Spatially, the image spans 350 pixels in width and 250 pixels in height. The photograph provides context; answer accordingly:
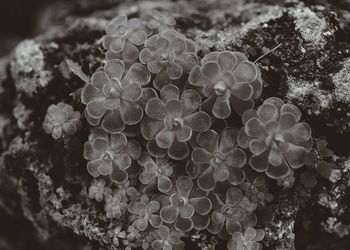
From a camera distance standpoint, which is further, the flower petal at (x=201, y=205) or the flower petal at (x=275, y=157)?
the flower petal at (x=201, y=205)

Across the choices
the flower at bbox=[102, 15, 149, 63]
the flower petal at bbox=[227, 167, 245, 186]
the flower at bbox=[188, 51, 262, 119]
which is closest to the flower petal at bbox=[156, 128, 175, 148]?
the flower at bbox=[188, 51, 262, 119]

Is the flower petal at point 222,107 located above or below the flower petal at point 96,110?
above

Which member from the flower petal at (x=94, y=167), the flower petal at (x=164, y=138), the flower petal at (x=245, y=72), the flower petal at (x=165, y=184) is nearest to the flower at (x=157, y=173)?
the flower petal at (x=165, y=184)

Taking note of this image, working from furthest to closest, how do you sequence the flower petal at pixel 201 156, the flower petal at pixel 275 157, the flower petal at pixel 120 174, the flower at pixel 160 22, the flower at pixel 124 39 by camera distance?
the flower at pixel 160 22
the flower at pixel 124 39
the flower petal at pixel 120 174
the flower petal at pixel 201 156
the flower petal at pixel 275 157

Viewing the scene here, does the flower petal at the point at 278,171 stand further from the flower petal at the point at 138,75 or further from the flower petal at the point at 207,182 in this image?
the flower petal at the point at 138,75

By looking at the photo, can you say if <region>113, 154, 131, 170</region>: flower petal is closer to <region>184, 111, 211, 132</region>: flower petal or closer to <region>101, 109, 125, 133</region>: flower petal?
<region>101, 109, 125, 133</region>: flower petal

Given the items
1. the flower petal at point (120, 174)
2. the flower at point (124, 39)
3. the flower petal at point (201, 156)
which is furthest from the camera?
the flower at point (124, 39)

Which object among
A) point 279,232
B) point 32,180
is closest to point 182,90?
point 279,232
